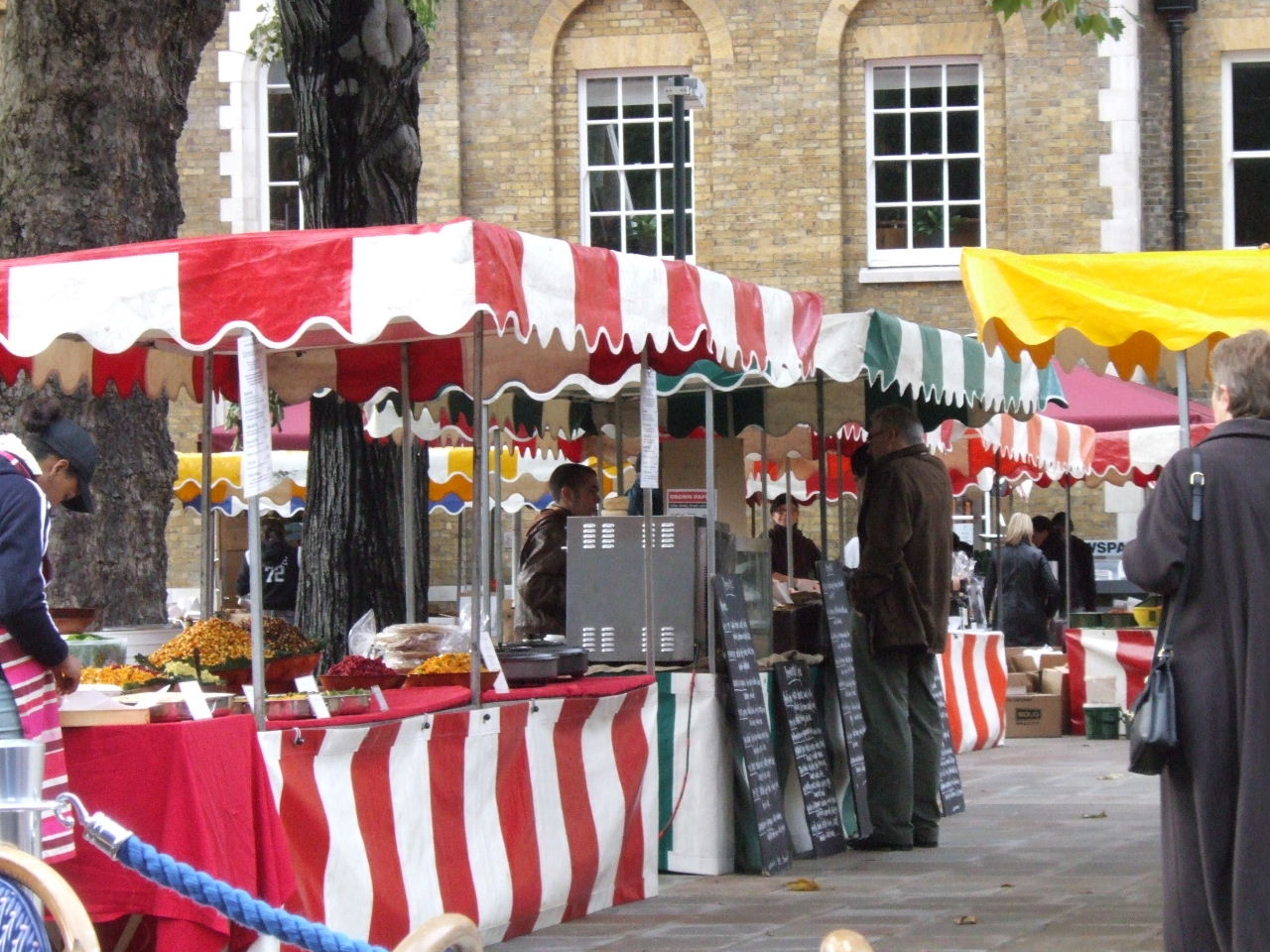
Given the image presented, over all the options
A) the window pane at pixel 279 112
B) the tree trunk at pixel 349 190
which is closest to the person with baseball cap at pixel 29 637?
the tree trunk at pixel 349 190

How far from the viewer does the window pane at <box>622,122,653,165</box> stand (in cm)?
2058

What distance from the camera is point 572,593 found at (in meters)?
8.07

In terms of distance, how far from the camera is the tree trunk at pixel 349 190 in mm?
10031

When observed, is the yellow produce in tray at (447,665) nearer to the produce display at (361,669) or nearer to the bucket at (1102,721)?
the produce display at (361,669)

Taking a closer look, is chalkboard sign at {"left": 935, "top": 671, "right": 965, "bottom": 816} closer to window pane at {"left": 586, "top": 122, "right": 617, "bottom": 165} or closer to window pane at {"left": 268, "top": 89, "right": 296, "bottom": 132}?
window pane at {"left": 586, "top": 122, "right": 617, "bottom": 165}

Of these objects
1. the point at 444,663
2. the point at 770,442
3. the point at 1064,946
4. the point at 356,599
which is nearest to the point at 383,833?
the point at 444,663

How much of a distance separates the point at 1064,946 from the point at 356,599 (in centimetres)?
476

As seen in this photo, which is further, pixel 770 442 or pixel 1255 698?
pixel 770 442

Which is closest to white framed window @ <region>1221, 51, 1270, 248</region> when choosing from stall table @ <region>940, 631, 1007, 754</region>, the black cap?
stall table @ <region>940, 631, 1007, 754</region>

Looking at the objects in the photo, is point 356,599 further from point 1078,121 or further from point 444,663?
point 1078,121

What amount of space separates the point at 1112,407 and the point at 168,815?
37.2 feet

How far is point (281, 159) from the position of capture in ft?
69.3

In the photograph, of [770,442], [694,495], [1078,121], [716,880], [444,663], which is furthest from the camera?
[1078,121]

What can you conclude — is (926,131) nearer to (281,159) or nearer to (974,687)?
(281,159)
